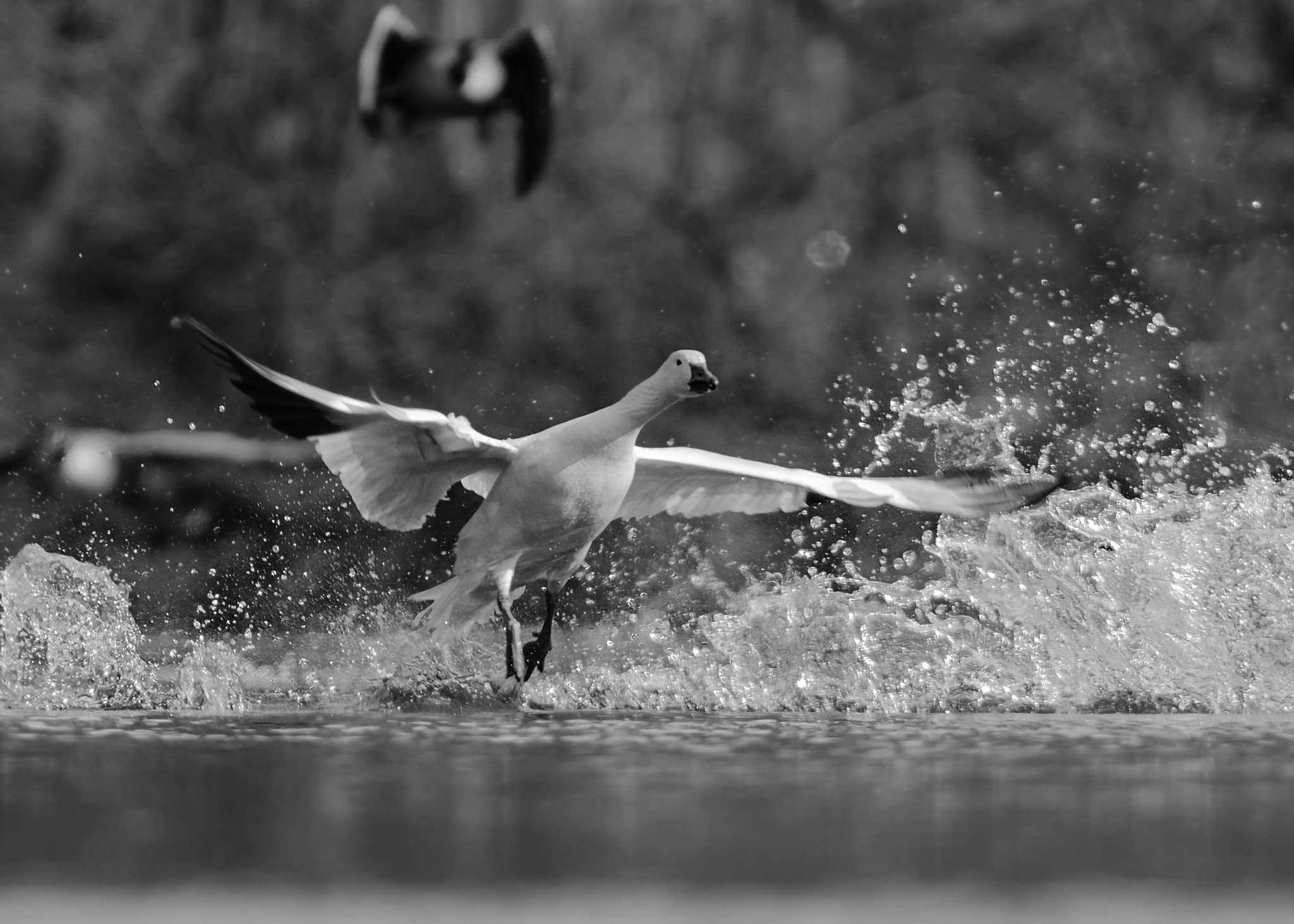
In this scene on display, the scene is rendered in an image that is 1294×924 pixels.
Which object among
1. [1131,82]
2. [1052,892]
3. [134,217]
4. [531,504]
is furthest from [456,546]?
[1131,82]

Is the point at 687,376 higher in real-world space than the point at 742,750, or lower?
higher

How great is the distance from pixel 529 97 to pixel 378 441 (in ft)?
19.3

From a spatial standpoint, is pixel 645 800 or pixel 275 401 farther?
pixel 275 401

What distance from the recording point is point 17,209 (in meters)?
11.3

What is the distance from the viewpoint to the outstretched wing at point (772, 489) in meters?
5.69

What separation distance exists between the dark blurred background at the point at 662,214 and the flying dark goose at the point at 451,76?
197 mm

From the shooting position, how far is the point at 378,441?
531cm

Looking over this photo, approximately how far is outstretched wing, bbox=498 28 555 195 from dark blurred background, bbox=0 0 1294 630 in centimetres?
14

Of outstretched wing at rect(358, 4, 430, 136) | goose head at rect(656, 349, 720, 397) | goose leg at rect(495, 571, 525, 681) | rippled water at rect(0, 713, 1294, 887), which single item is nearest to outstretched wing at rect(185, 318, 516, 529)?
goose leg at rect(495, 571, 525, 681)

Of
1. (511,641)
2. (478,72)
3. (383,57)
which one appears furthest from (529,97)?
(511,641)

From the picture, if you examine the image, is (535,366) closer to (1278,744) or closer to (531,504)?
(531,504)

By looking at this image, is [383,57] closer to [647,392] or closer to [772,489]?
[772,489]

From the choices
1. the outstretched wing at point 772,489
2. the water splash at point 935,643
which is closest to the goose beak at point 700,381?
the outstretched wing at point 772,489

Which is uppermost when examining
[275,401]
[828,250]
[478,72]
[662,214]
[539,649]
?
[478,72]
